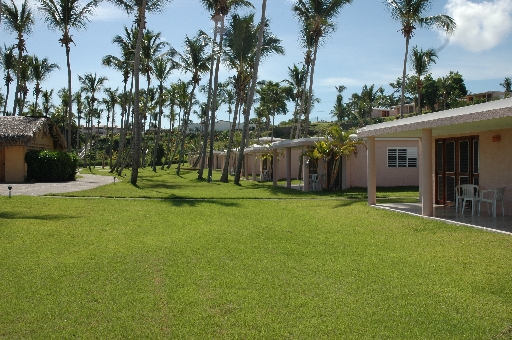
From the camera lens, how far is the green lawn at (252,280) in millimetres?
5066

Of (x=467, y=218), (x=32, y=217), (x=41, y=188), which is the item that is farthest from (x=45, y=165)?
(x=467, y=218)

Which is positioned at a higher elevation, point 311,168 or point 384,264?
point 311,168

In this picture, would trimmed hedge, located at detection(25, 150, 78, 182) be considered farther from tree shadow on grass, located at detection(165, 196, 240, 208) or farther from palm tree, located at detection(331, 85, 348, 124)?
palm tree, located at detection(331, 85, 348, 124)

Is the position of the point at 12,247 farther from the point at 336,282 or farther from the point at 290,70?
the point at 290,70

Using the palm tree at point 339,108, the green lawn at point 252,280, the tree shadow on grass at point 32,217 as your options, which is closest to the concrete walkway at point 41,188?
the tree shadow on grass at point 32,217

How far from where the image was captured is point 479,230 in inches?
417

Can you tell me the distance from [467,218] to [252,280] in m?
7.86

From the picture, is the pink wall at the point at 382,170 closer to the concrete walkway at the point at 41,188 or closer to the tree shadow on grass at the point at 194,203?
the tree shadow on grass at the point at 194,203

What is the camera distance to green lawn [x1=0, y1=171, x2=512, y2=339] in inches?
199

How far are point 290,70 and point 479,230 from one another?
111 ft

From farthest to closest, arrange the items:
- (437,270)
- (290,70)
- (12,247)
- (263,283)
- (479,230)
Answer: (290,70), (479,230), (12,247), (437,270), (263,283)

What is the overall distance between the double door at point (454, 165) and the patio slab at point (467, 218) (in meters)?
0.65

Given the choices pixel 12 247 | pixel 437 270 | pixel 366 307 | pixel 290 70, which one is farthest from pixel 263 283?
pixel 290 70

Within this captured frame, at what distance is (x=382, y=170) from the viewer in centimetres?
2527
